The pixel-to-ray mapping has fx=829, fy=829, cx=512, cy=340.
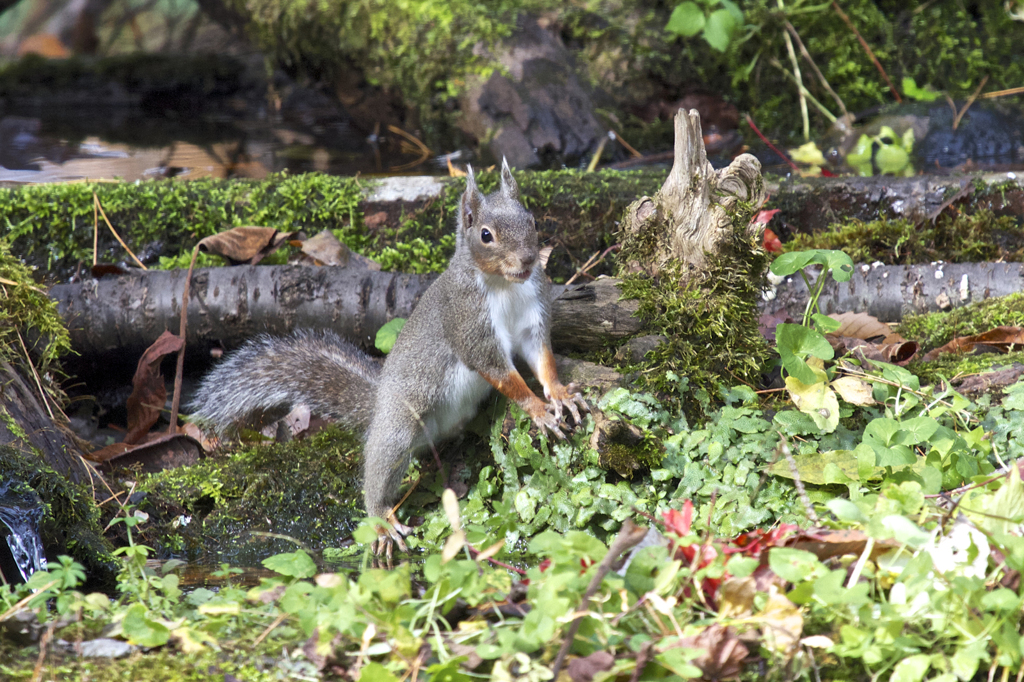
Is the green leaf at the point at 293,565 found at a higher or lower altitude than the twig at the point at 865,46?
lower

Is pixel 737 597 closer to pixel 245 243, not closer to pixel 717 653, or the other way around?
pixel 717 653

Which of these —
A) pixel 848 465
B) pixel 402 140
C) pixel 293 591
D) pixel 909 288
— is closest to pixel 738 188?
pixel 848 465

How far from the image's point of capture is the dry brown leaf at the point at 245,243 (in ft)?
14.1

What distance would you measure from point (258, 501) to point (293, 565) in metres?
1.39

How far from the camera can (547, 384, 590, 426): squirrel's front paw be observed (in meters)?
2.83

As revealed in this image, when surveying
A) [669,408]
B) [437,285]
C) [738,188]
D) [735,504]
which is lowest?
[735,504]

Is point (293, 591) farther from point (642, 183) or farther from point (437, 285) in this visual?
point (642, 183)

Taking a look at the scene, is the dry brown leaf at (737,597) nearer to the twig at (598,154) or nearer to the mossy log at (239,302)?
the mossy log at (239,302)

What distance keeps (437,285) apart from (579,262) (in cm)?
138

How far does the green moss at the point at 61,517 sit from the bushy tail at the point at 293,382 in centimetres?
91

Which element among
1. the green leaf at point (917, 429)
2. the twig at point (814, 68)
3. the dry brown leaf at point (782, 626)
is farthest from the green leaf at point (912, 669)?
the twig at point (814, 68)

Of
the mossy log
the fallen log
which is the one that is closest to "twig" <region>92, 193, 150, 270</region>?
the mossy log

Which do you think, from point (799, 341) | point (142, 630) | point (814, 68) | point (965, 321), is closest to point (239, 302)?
point (142, 630)

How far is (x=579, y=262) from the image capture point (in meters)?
4.46
